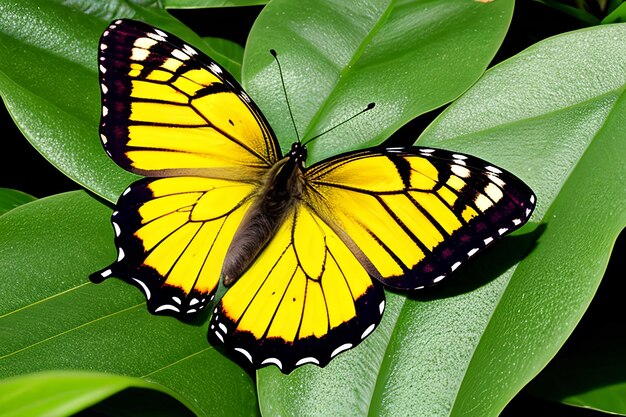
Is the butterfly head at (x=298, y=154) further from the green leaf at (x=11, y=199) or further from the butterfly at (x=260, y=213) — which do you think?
the green leaf at (x=11, y=199)

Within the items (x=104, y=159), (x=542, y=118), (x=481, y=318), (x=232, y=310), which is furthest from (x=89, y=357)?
(x=542, y=118)

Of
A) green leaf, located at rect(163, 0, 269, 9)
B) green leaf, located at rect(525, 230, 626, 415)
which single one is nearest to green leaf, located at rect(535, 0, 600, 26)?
green leaf, located at rect(525, 230, 626, 415)

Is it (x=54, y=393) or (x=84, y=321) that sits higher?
(x=54, y=393)

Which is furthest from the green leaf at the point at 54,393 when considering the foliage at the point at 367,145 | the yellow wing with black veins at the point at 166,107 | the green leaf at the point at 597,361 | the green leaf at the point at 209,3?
the green leaf at the point at 209,3

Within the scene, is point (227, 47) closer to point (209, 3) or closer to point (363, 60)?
point (209, 3)

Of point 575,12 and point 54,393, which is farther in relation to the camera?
point 575,12

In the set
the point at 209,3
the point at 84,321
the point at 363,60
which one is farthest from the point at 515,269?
the point at 209,3

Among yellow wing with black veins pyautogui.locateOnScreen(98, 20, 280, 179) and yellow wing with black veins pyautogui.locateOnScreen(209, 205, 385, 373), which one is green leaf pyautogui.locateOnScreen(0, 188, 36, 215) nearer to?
yellow wing with black veins pyautogui.locateOnScreen(98, 20, 280, 179)

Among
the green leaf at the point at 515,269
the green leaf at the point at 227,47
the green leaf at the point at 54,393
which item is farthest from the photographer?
the green leaf at the point at 227,47
